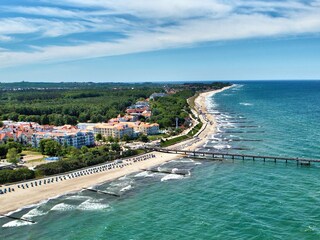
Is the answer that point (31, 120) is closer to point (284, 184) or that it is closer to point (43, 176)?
point (43, 176)

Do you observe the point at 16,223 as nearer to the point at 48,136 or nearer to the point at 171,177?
the point at 171,177

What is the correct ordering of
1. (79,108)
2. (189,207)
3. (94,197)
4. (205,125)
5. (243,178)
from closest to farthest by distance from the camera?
(189,207) < (94,197) < (243,178) < (205,125) < (79,108)

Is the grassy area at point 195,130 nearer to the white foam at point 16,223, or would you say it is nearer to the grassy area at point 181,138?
the grassy area at point 181,138

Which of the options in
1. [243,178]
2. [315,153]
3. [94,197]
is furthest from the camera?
[315,153]

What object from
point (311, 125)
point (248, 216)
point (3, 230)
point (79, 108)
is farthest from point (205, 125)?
point (3, 230)

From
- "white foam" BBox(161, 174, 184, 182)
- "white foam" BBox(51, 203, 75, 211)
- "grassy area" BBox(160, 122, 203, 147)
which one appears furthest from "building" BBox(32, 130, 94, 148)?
"white foam" BBox(51, 203, 75, 211)

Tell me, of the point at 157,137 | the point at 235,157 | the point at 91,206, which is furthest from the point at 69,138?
the point at 91,206

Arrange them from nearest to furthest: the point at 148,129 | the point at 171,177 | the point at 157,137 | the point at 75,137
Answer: the point at 171,177 < the point at 75,137 < the point at 157,137 < the point at 148,129

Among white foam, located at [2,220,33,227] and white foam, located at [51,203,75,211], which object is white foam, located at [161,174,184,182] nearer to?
white foam, located at [51,203,75,211]
